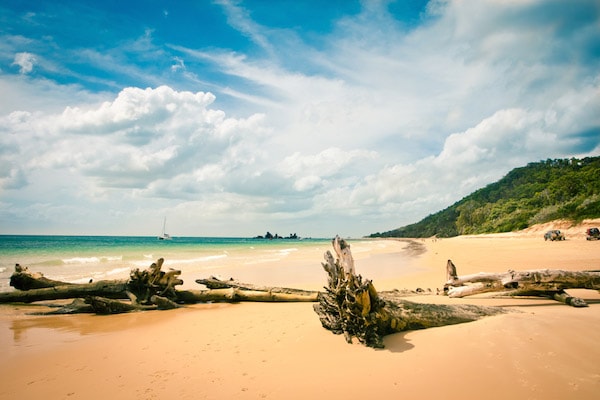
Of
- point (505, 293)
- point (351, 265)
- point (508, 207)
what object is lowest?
point (505, 293)

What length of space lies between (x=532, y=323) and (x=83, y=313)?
1192 cm

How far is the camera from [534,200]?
8150 centimetres

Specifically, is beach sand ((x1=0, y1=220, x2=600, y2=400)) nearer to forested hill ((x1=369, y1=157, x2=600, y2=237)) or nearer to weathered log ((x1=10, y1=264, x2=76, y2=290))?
weathered log ((x1=10, y1=264, x2=76, y2=290))

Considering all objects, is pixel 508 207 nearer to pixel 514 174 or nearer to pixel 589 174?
pixel 589 174

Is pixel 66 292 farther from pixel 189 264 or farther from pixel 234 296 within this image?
pixel 189 264

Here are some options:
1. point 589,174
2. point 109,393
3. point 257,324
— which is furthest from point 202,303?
point 589,174

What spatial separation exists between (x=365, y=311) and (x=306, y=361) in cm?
Answer: 131

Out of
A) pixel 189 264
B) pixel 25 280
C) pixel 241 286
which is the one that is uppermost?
pixel 25 280

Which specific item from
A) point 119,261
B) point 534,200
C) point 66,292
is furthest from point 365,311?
point 534,200

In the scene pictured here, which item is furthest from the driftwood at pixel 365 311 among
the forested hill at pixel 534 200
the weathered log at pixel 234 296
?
the forested hill at pixel 534 200

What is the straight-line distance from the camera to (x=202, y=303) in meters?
11.3

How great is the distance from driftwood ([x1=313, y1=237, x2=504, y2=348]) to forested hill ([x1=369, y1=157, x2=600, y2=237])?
46438 millimetres

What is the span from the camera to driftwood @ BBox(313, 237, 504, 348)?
549cm

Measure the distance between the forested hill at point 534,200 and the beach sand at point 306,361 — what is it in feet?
153
